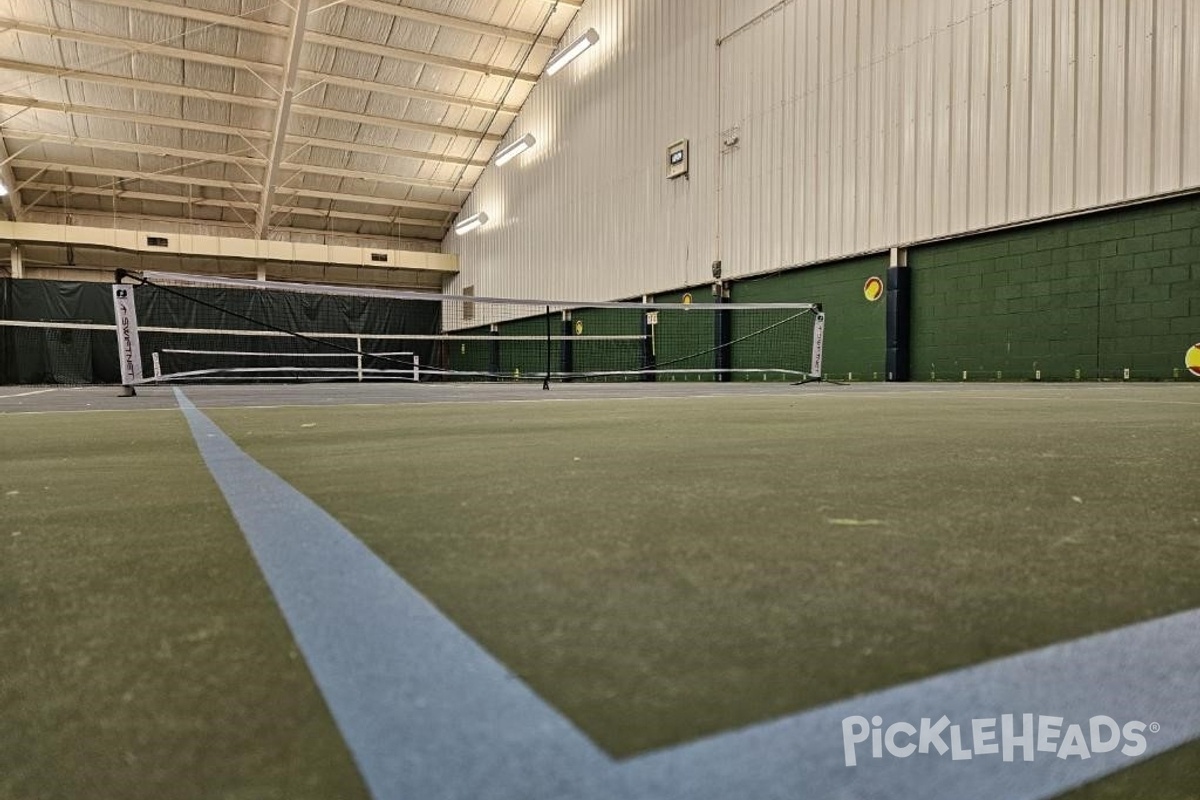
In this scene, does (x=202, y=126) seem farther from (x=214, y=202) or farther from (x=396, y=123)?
(x=214, y=202)

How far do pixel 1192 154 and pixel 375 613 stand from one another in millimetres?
8626

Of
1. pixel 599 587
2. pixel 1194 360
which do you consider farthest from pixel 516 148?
pixel 599 587

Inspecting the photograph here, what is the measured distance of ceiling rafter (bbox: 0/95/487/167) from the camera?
524 inches

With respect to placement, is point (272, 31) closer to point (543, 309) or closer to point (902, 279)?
point (543, 309)

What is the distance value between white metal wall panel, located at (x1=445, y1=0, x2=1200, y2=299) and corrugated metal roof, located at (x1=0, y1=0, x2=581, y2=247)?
206 cm

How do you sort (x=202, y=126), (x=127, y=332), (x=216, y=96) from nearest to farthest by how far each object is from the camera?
(x=127, y=332), (x=216, y=96), (x=202, y=126)

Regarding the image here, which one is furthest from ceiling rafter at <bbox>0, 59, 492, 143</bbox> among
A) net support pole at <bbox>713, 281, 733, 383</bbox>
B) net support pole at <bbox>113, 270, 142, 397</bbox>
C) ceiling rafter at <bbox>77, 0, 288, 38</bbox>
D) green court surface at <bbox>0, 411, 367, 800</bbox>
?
green court surface at <bbox>0, 411, 367, 800</bbox>

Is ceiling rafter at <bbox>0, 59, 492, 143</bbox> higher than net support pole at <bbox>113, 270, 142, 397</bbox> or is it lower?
higher

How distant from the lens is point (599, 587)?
64cm

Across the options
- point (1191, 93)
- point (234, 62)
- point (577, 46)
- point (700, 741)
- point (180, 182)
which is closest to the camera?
point (700, 741)

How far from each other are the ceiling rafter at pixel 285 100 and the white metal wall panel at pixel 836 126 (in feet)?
18.0

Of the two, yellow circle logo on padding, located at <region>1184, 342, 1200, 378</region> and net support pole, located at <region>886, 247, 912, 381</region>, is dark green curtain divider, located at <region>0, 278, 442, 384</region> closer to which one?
net support pole, located at <region>886, 247, 912, 381</region>

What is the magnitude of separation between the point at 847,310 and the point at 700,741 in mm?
10281

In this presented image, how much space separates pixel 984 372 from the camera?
841 centimetres
